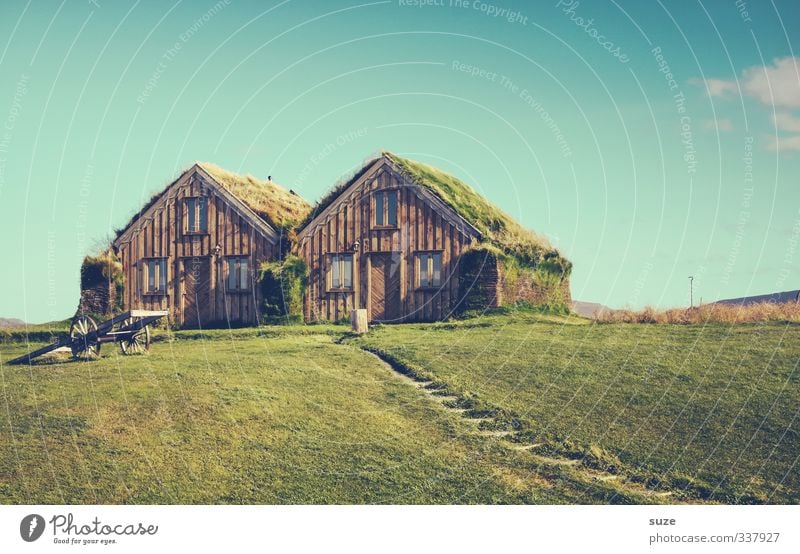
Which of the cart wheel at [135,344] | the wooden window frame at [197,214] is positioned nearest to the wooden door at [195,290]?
the wooden window frame at [197,214]

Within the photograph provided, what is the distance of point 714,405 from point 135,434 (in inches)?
464

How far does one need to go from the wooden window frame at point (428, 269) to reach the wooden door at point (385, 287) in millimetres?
690

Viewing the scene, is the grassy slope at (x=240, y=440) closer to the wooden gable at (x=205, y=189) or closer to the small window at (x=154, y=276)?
the small window at (x=154, y=276)

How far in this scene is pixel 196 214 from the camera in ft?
111

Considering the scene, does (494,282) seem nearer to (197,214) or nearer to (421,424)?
(197,214)

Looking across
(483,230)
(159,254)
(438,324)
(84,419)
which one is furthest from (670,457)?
(159,254)

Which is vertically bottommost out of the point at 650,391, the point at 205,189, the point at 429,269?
the point at 650,391

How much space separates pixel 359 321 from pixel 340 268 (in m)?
4.13

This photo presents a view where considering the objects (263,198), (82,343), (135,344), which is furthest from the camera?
(263,198)

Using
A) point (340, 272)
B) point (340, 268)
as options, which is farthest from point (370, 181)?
point (340, 272)

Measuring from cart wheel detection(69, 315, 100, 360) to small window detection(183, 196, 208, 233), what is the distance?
9.22m

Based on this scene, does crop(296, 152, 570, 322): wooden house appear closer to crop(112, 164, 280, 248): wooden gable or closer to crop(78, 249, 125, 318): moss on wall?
crop(112, 164, 280, 248): wooden gable

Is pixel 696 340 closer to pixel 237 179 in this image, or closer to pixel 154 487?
pixel 154 487

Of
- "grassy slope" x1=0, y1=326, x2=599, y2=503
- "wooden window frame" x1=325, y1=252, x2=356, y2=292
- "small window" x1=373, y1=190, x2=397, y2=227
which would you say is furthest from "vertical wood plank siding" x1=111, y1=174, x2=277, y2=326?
"grassy slope" x1=0, y1=326, x2=599, y2=503
